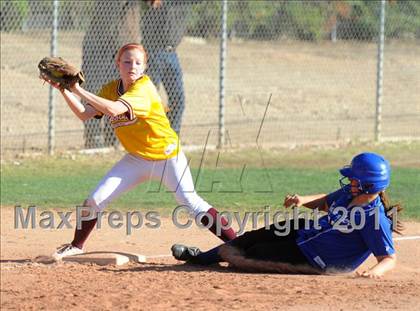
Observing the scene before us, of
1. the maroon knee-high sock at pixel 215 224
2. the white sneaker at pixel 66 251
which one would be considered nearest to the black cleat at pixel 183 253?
the maroon knee-high sock at pixel 215 224

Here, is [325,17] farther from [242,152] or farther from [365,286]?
[365,286]

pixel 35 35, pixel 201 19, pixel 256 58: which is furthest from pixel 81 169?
pixel 256 58

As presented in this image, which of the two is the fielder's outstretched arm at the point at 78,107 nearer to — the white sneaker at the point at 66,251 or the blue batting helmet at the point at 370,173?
the white sneaker at the point at 66,251

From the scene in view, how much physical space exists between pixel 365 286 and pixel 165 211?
4.11m

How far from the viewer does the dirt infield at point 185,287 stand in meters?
5.97

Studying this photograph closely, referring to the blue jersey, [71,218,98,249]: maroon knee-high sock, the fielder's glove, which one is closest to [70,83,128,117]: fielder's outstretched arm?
the fielder's glove

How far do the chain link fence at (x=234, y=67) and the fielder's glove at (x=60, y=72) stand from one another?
6.89 m

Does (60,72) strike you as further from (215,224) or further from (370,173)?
(370,173)

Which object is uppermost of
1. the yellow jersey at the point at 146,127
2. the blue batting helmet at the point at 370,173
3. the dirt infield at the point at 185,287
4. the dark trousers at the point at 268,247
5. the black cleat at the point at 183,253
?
the yellow jersey at the point at 146,127

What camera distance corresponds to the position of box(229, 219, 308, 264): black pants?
705 centimetres

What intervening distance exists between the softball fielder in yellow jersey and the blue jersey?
893mm

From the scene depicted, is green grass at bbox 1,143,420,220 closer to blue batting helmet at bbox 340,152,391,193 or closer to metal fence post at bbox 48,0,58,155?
metal fence post at bbox 48,0,58,155

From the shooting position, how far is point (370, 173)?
6586 millimetres

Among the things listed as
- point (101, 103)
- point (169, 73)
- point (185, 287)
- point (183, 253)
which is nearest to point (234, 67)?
point (169, 73)
